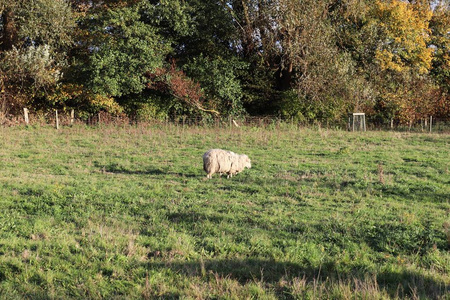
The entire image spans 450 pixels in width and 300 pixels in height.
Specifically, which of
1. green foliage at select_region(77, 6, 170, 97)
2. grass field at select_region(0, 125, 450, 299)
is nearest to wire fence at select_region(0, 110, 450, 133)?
green foliage at select_region(77, 6, 170, 97)

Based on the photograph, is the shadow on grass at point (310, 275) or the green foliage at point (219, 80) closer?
the shadow on grass at point (310, 275)

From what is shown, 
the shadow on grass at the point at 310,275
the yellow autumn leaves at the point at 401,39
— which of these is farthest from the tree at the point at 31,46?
the shadow on grass at the point at 310,275

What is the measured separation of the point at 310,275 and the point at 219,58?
26.9m

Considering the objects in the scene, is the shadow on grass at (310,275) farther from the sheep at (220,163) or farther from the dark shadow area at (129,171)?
the dark shadow area at (129,171)

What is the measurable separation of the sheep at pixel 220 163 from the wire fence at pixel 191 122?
13845 millimetres

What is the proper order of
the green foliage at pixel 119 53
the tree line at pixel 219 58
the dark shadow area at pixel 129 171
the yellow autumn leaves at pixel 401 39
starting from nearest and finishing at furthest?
the dark shadow area at pixel 129 171 → the green foliage at pixel 119 53 → the tree line at pixel 219 58 → the yellow autumn leaves at pixel 401 39

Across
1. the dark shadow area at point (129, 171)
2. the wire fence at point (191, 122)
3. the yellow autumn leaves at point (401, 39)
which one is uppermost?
the yellow autumn leaves at point (401, 39)

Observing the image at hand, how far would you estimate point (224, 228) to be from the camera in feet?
27.7

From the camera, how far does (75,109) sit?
1272 inches

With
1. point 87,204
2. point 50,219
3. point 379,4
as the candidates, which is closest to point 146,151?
point 87,204

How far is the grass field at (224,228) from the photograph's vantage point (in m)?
5.79

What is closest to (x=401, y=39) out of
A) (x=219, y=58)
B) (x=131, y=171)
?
(x=219, y=58)

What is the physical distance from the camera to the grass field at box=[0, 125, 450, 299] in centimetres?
579

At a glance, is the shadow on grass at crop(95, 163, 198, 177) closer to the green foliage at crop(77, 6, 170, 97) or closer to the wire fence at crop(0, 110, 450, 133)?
the wire fence at crop(0, 110, 450, 133)
